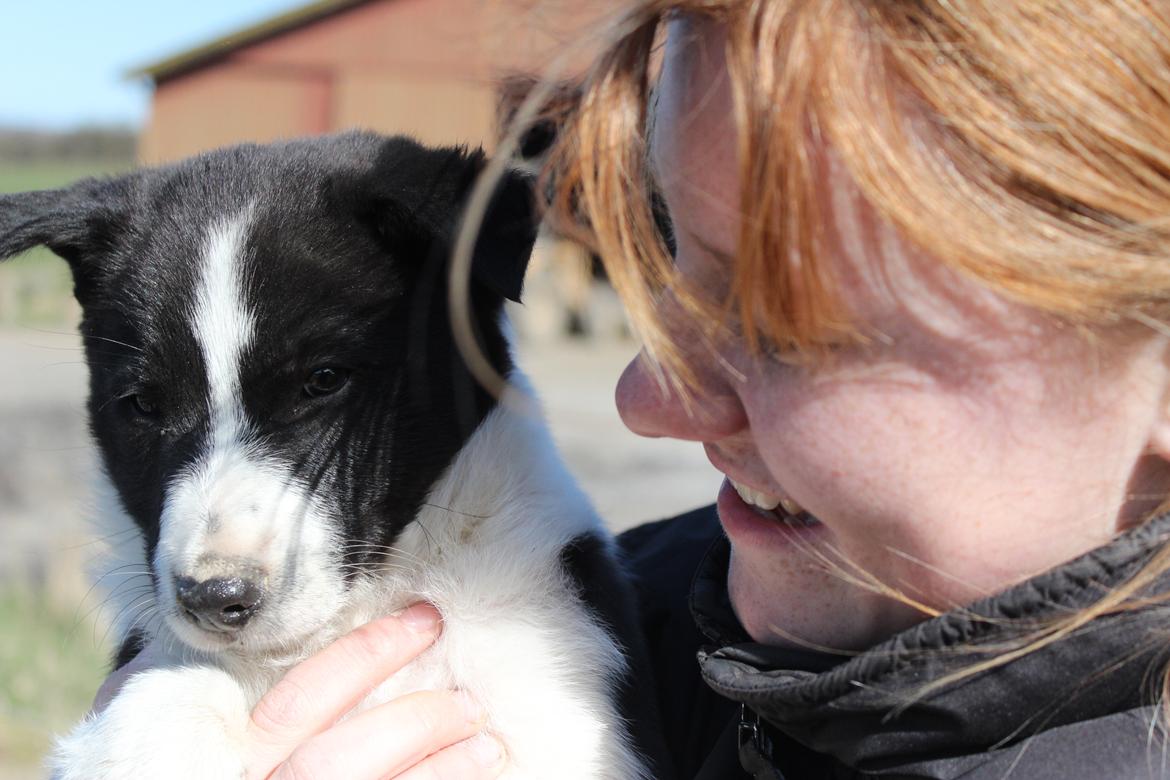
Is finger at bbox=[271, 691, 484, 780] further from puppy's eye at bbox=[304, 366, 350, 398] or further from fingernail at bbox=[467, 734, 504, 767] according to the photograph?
puppy's eye at bbox=[304, 366, 350, 398]

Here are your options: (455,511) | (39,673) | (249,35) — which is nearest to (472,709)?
(455,511)

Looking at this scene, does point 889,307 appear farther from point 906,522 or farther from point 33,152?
point 33,152

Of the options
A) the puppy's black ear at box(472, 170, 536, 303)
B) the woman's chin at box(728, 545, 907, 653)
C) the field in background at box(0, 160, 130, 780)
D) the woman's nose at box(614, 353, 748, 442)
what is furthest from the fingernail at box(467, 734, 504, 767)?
the field in background at box(0, 160, 130, 780)

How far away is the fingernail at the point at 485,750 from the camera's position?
70.3 inches

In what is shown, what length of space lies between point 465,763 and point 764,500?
2.00 ft

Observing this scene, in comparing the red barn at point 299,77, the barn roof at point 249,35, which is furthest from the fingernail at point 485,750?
the barn roof at point 249,35

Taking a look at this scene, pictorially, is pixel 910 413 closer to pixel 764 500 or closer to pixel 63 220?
pixel 764 500

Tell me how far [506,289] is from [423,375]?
313mm

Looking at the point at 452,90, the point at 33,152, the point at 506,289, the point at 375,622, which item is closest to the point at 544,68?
the point at 506,289

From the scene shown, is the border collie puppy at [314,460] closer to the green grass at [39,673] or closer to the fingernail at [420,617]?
the fingernail at [420,617]

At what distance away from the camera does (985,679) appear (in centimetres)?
124

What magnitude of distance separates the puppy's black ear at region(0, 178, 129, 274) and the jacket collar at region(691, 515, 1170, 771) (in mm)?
1500

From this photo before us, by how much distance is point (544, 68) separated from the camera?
1.53 meters

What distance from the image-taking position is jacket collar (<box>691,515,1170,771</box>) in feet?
3.81
